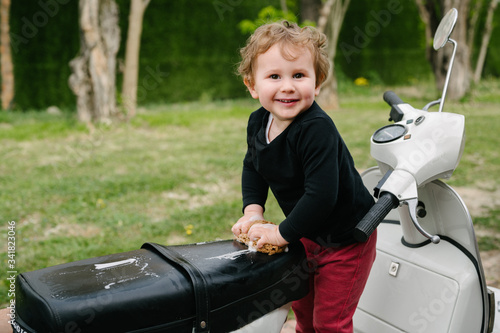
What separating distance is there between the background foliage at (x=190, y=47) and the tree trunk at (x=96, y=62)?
1551mm

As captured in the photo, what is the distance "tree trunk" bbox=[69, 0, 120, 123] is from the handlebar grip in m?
5.94

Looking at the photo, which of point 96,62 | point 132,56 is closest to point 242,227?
point 96,62

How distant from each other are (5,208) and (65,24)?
4.76 metres

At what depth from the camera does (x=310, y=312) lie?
65.7 inches

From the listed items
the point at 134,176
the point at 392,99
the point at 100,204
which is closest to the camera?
the point at 392,99

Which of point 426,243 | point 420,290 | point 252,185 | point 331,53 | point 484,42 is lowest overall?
point 420,290

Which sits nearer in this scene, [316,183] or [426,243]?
[316,183]

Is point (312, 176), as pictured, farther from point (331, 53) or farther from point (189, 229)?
point (331, 53)

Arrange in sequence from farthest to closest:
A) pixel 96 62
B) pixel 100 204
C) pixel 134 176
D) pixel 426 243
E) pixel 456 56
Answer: pixel 456 56
pixel 96 62
pixel 134 176
pixel 100 204
pixel 426 243

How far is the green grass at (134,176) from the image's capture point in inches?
144

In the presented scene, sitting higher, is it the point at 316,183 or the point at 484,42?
the point at 484,42

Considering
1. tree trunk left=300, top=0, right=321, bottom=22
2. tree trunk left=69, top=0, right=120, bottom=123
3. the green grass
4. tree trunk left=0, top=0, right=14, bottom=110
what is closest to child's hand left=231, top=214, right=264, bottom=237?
the green grass

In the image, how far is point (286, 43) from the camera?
139 centimetres

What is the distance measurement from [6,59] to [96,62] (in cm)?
185
